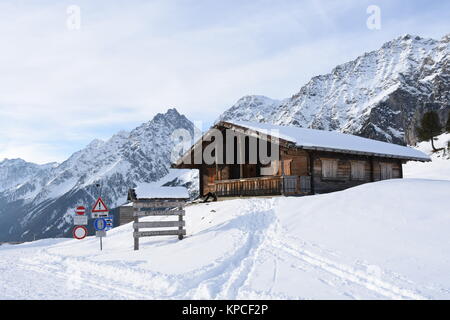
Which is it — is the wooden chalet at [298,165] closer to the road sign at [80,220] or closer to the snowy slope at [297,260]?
the snowy slope at [297,260]

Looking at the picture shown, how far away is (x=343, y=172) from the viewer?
22.2 m

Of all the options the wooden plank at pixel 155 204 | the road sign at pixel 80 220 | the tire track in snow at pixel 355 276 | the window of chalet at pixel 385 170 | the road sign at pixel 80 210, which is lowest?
the tire track in snow at pixel 355 276

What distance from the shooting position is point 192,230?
15.6m

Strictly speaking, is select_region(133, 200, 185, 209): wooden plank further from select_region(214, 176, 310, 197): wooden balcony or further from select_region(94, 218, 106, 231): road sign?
select_region(214, 176, 310, 197): wooden balcony

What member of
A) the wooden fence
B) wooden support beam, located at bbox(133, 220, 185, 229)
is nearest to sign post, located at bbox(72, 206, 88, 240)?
the wooden fence

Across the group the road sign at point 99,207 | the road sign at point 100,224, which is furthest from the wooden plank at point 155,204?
the road sign at point 100,224

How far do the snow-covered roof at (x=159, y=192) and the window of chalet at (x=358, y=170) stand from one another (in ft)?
34.8

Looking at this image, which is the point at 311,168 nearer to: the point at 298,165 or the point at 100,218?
the point at 298,165

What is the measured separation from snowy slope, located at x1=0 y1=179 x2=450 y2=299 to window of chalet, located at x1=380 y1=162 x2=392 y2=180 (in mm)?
11391

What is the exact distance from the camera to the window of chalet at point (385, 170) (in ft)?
81.4

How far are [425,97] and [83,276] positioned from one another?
558ft
